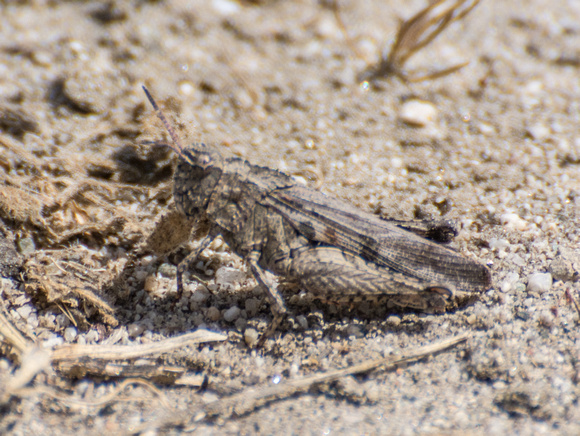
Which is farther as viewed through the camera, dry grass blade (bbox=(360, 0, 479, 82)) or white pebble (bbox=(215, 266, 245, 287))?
dry grass blade (bbox=(360, 0, 479, 82))

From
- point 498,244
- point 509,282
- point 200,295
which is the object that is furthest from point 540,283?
point 200,295

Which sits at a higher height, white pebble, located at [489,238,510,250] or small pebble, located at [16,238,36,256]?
white pebble, located at [489,238,510,250]

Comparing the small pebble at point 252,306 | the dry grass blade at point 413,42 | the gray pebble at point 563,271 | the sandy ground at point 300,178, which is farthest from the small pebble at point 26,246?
the gray pebble at point 563,271

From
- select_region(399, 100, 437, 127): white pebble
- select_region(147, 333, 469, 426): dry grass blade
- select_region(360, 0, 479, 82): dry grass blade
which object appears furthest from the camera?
select_region(360, 0, 479, 82): dry grass blade

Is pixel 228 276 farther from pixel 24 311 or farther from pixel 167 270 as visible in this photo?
pixel 24 311

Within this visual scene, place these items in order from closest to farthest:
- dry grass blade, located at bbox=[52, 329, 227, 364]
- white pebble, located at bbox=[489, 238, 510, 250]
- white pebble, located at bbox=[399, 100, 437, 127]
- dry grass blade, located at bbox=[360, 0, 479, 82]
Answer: dry grass blade, located at bbox=[52, 329, 227, 364], white pebble, located at bbox=[489, 238, 510, 250], white pebble, located at bbox=[399, 100, 437, 127], dry grass blade, located at bbox=[360, 0, 479, 82]

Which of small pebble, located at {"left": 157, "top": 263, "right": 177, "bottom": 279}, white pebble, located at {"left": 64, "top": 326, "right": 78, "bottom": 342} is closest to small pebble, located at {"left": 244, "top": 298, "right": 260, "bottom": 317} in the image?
small pebble, located at {"left": 157, "top": 263, "right": 177, "bottom": 279}

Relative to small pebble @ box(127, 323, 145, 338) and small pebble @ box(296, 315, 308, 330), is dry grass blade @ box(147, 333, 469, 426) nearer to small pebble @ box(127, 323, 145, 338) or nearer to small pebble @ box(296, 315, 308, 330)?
small pebble @ box(296, 315, 308, 330)

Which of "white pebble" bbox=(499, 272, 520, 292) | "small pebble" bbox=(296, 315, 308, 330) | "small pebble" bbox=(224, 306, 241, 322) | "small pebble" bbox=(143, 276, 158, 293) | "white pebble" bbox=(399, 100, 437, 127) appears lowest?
"small pebble" bbox=(143, 276, 158, 293)
